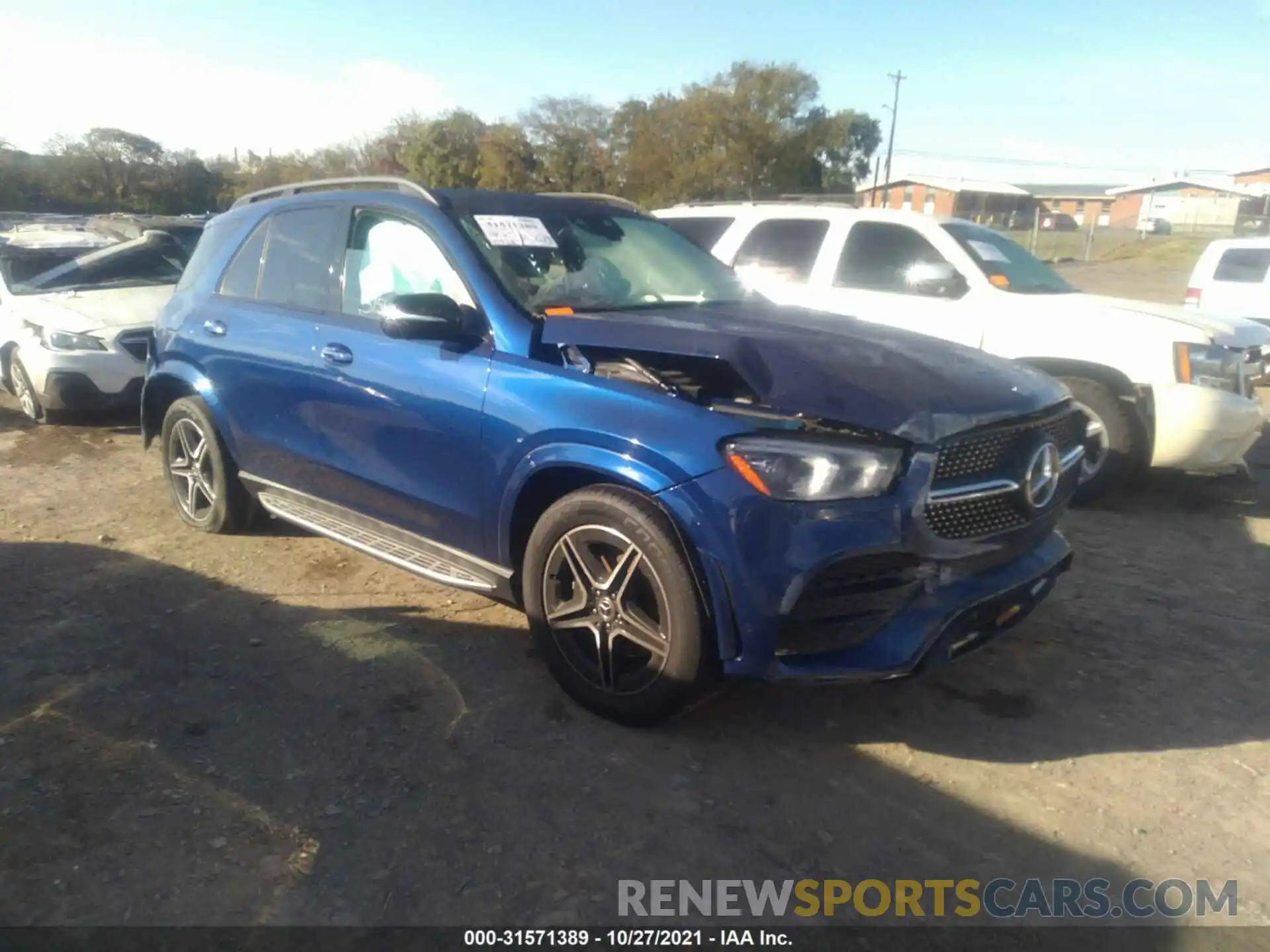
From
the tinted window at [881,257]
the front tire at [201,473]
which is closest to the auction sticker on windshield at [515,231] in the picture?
the front tire at [201,473]

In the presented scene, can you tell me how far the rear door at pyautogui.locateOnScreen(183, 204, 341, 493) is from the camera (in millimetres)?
4371

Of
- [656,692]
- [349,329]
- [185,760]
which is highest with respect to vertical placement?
[349,329]

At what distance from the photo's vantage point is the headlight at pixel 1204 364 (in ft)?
19.0

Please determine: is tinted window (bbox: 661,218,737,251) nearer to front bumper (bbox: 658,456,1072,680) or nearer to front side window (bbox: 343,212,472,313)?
front side window (bbox: 343,212,472,313)

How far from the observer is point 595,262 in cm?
420

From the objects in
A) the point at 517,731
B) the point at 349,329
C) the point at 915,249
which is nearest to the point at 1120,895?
the point at 517,731

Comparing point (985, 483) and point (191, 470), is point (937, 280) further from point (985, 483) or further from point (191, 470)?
point (191, 470)

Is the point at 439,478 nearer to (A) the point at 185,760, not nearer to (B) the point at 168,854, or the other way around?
(A) the point at 185,760

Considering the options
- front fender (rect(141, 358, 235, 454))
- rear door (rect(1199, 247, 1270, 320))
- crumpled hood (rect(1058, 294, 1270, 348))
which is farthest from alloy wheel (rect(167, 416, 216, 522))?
rear door (rect(1199, 247, 1270, 320))

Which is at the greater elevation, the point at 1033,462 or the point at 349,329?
the point at 349,329

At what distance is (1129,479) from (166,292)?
312 inches

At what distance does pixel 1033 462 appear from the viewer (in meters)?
3.30

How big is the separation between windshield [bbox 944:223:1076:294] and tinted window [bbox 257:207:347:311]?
4.26m

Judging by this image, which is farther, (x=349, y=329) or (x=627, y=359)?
(x=349, y=329)
